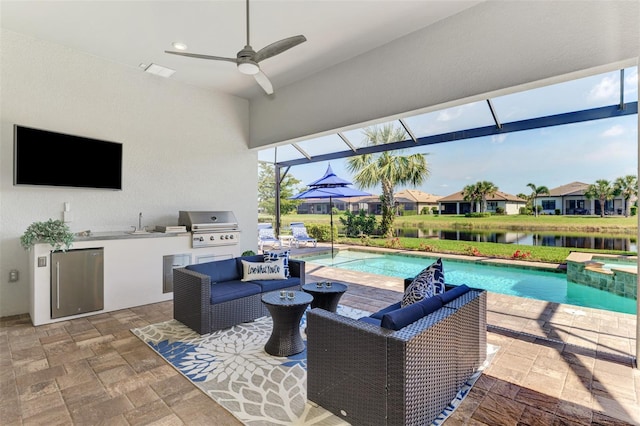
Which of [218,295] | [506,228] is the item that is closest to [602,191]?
[506,228]

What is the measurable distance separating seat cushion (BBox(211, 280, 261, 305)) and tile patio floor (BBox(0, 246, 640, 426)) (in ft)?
2.50

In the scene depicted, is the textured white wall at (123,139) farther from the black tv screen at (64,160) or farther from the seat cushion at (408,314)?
the seat cushion at (408,314)

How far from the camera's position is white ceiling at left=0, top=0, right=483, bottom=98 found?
10.8 ft

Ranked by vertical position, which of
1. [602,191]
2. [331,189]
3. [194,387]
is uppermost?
[331,189]

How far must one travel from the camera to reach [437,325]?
193 centimetres

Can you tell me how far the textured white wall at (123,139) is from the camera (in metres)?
3.87

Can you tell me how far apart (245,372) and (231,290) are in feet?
3.69

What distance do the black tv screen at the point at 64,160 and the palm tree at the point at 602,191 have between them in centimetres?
661

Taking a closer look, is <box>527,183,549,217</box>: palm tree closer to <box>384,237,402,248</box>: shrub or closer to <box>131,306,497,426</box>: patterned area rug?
<box>384,237,402,248</box>: shrub

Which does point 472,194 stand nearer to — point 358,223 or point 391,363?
point 358,223

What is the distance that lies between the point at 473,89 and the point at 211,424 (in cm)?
372

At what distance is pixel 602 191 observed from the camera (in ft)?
13.8

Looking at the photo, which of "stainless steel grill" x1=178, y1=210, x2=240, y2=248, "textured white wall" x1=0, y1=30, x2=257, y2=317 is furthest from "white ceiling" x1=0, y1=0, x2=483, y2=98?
"stainless steel grill" x1=178, y1=210, x2=240, y2=248

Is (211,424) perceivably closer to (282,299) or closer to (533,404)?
(282,299)
